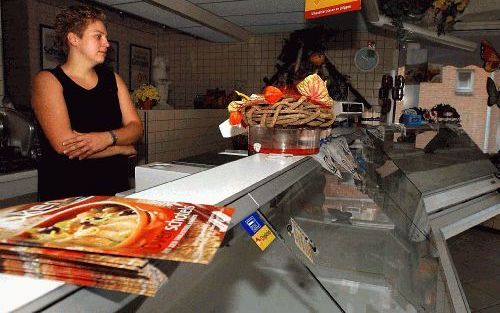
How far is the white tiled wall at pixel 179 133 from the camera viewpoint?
3.91 meters

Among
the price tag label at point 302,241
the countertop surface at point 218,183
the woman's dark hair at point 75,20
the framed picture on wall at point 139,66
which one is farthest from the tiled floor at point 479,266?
the framed picture on wall at point 139,66

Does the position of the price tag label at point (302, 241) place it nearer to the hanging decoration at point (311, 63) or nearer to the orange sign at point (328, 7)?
the orange sign at point (328, 7)

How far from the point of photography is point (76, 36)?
1.71 metres

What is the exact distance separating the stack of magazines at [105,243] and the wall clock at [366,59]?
5292 mm

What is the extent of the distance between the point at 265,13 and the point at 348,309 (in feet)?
13.0

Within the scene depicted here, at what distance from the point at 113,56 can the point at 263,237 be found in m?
5.26

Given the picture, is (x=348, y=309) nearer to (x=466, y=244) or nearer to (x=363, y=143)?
(x=363, y=143)

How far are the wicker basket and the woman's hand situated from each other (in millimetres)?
725

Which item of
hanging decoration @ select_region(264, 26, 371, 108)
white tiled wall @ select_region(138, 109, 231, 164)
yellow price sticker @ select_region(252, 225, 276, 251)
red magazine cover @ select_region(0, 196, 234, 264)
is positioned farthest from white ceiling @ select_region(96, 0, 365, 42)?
red magazine cover @ select_region(0, 196, 234, 264)

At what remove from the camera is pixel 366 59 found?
17.8 feet

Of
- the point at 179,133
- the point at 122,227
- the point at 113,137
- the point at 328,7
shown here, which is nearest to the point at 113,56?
the point at 179,133

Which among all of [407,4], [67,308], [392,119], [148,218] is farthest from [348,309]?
[392,119]

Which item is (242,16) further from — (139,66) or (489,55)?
(489,55)

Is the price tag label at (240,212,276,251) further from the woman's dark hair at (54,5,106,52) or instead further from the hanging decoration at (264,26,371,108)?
the hanging decoration at (264,26,371,108)
